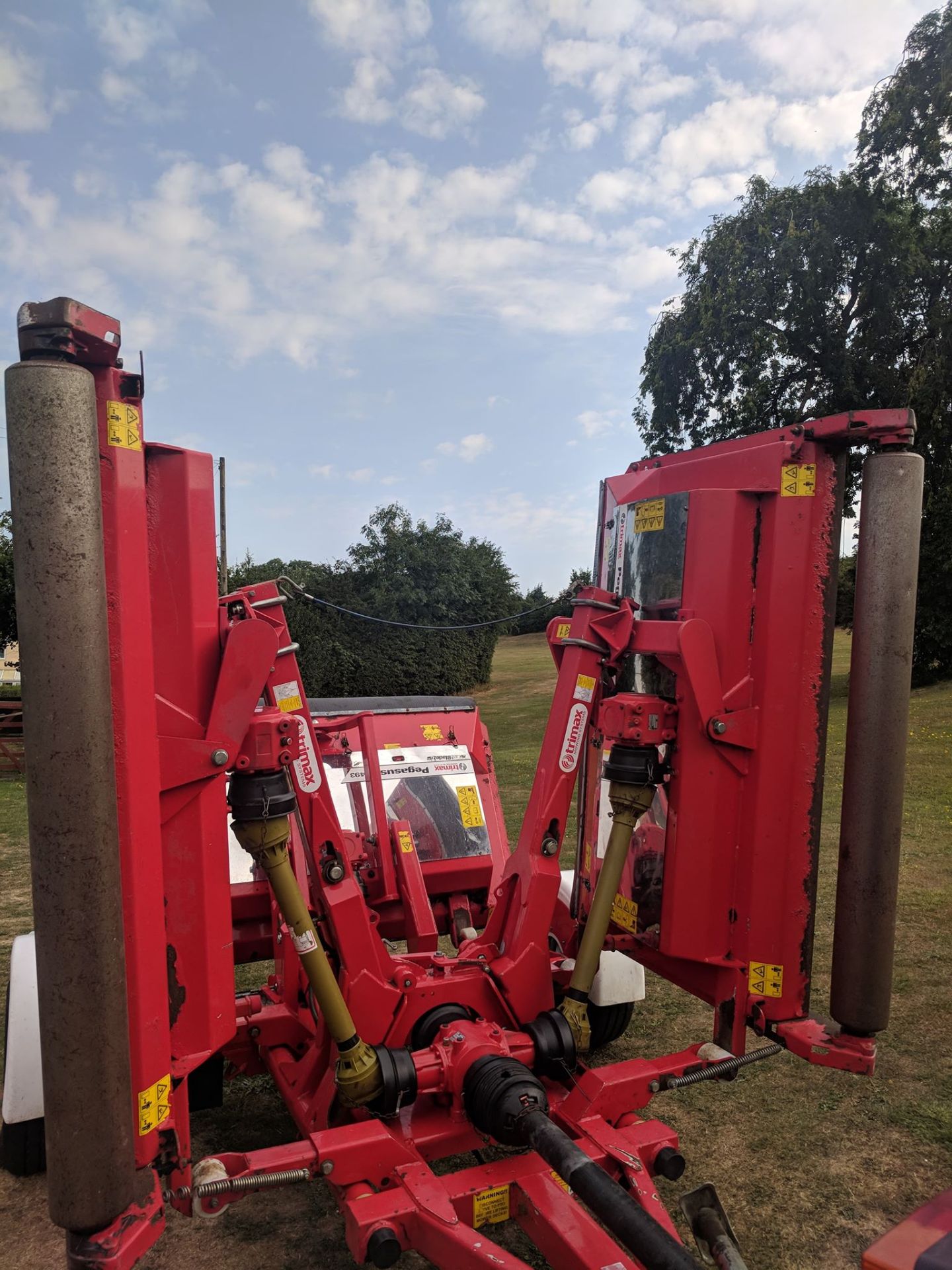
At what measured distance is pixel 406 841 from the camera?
14.2 ft

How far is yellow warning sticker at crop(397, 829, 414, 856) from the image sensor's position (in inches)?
169

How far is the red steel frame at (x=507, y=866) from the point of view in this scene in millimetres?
2375

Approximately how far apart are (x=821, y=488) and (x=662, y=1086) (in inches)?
83.8

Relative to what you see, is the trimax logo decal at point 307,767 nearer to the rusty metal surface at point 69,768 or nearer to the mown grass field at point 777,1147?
the rusty metal surface at point 69,768

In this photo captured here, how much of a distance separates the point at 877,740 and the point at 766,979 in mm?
928

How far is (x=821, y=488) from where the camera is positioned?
3.13 metres

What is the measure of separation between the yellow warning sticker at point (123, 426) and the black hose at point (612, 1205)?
2.14 metres

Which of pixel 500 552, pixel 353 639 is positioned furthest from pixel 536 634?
pixel 353 639

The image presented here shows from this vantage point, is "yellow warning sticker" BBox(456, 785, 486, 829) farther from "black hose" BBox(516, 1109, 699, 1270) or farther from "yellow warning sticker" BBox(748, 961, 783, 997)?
"black hose" BBox(516, 1109, 699, 1270)

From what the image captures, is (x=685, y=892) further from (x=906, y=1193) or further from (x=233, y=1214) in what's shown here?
(x=233, y=1214)

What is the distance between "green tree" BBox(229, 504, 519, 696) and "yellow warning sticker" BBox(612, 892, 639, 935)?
18.0m

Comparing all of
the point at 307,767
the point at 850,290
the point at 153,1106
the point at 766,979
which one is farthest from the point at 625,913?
the point at 850,290

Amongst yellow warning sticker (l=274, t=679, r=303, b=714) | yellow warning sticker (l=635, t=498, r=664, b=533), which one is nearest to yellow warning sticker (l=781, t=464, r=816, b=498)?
yellow warning sticker (l=635, t=498, r=664, b=533)

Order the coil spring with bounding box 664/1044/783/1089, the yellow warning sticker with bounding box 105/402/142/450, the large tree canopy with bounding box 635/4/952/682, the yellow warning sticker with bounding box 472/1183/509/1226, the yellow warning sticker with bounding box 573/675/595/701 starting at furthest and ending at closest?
the large tree canopy with bounding box 635/4/952/682 < the yellow warning sticker with bounding box 573/675/595/701 < the coil spring with bounding box 664/1044/783/1089 < the yellow warning sticker with bounding box 472/1183/509/1226 < the yellow warning sticker with bounding box 105/402/142/450
